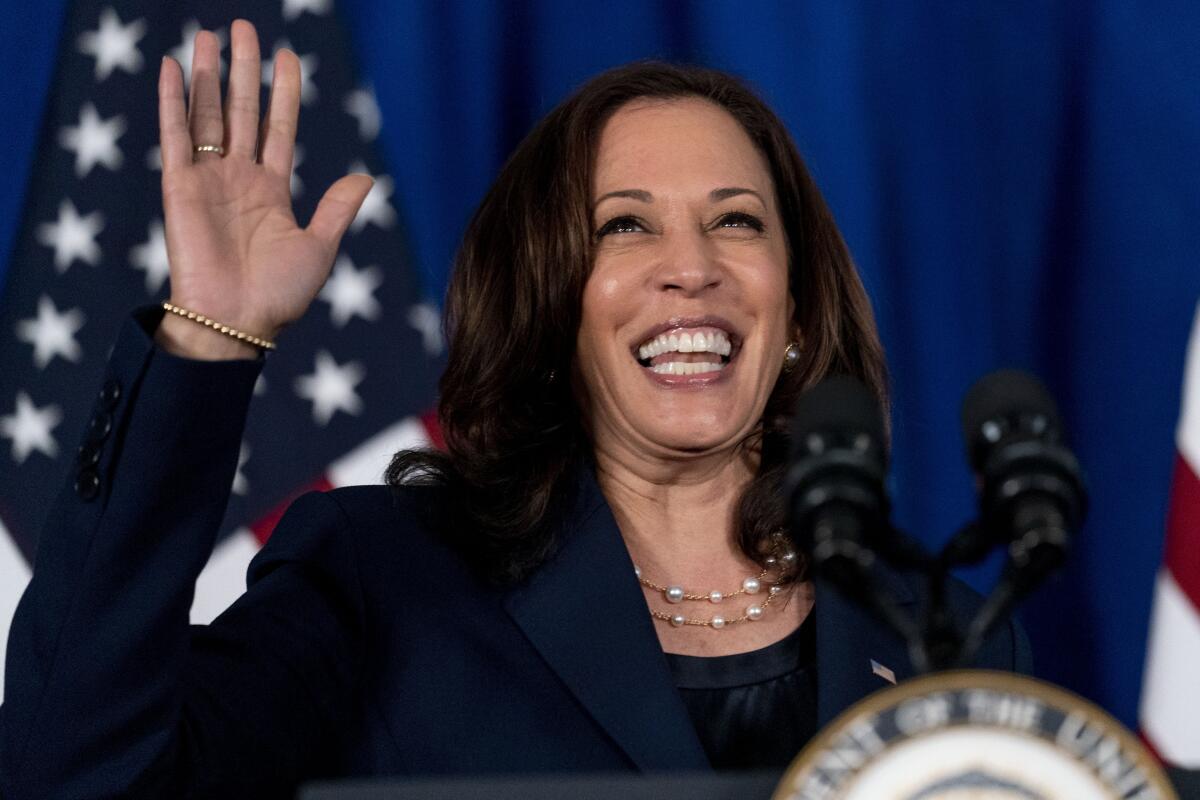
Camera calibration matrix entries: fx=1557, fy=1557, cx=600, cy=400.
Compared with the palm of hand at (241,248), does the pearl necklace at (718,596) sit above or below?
below

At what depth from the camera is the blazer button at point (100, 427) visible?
1.15 m

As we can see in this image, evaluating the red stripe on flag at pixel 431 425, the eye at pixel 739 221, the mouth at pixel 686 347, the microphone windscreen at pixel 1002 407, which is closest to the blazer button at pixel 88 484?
the microphone windscreen at pixel 1002 407

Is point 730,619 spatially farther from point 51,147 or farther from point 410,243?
point 51,147

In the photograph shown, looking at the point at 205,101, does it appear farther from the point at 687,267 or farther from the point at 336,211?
the point at 687,267

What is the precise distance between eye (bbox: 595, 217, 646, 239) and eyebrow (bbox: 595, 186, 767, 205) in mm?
26

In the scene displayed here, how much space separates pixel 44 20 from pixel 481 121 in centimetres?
64

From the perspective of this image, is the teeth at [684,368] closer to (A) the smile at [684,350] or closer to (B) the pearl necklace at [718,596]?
(A) the smile at [684,350]

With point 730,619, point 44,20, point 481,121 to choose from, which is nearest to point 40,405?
point 44,20

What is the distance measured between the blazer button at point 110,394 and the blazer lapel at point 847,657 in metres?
0.71

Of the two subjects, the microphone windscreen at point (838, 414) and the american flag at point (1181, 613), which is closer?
the microphone windscreen at point (838, 414)

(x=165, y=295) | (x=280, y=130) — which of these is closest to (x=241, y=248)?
(x=280, y=130)

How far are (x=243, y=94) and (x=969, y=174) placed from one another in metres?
1.39

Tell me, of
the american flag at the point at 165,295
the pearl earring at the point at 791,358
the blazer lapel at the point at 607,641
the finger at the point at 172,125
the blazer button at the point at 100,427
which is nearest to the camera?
the blazer button at the point at 100,427

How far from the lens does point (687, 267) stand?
1.73 metres
